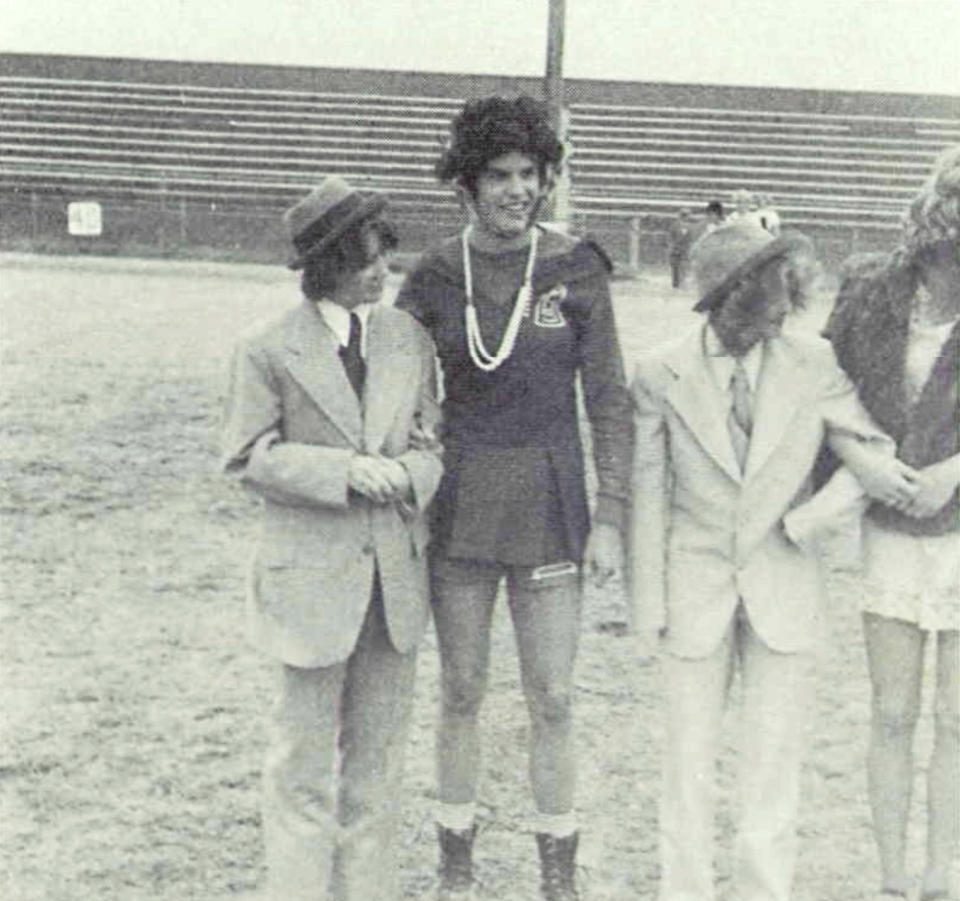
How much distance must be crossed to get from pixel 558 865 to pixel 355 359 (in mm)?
1214

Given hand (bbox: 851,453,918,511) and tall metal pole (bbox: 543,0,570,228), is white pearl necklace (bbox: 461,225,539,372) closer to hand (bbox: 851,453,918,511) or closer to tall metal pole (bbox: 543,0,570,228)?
hand (bbox: 851,453,918,511)

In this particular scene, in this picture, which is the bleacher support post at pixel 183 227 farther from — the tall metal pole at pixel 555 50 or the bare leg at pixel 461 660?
the bare leg at pixel 461 660

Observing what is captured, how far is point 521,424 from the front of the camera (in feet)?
11.7

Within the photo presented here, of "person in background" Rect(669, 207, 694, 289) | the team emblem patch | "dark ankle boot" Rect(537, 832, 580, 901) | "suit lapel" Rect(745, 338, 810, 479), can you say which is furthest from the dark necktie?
"person in background" Rect(669, 207, 694, 289)

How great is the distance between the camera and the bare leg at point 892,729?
11.6 ft

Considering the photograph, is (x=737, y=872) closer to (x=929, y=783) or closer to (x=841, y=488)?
(x=929, y=783)

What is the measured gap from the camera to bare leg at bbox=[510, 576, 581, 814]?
3559 millimetres

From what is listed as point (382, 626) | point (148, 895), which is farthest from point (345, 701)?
point (148, 895)

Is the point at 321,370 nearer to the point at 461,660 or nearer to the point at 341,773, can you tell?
the point at 461,660

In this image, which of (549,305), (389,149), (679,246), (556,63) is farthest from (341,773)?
(389,149)

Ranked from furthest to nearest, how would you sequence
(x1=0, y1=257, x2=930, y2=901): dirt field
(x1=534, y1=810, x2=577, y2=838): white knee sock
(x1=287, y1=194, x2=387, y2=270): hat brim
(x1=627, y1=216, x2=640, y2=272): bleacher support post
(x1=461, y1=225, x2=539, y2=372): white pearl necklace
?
1. (x1=627, y1=216, x2=640, y2=272): bleacher support post
2. (x1=0, y1=257, x2=930, y2=901): dirt field
3. (x1=534, y1=810, x2=577, y2=838): white knee sock
4. (x1=461, y1=225, x2=539, y2=372): white pearl necklace
5. (x1=287, y1=194, x2=387, y2=270): hat brim

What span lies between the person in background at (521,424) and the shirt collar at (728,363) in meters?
0.23

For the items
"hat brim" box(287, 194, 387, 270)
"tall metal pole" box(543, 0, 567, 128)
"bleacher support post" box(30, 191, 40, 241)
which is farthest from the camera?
"bleacher support post" box(30, 191, 40, 241)

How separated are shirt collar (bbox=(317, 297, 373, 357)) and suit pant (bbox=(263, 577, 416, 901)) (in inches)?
19.7
